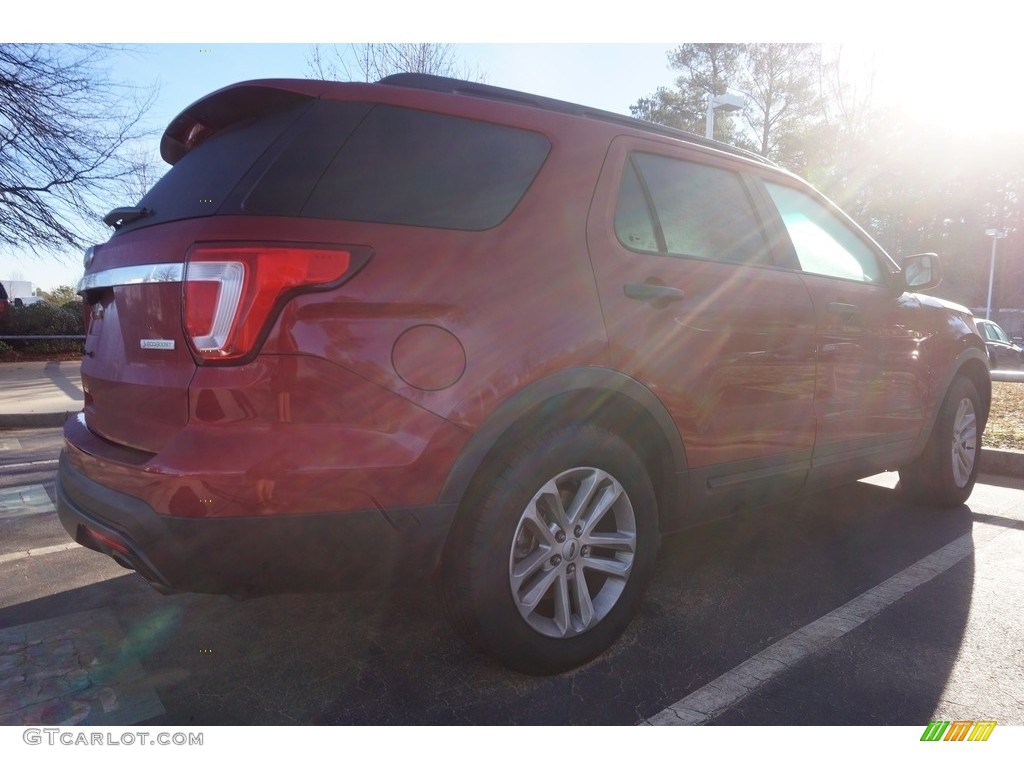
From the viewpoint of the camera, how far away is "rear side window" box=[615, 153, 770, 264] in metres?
2.63

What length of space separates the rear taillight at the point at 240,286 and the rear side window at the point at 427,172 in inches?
6.5

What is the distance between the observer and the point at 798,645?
103 inches

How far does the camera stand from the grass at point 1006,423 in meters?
6.08

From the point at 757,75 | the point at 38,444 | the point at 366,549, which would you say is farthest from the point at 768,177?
the point at 757,75

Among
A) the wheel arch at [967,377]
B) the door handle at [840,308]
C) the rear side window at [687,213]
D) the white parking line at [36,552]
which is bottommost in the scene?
the white parking line at [36,552]

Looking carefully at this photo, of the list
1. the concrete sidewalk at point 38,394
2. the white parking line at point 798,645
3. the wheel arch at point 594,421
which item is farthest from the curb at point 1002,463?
the concrete sidewalk at point 38,394

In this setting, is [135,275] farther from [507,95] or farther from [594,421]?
[594,421]

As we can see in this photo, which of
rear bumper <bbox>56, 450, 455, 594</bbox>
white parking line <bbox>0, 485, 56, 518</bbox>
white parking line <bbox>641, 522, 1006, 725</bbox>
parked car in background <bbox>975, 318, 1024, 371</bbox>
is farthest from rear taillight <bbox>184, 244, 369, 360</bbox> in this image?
parked car in background <bbox>975, 318, 1024, 371</bbox>

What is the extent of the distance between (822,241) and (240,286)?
293 centimetres

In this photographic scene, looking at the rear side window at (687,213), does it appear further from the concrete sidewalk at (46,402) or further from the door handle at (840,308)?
the concrete sidewalk at (46,402)

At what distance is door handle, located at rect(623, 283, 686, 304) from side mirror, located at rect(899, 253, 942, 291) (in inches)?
81.5

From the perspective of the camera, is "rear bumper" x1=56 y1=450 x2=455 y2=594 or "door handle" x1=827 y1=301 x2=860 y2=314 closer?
"rear bumper" x1=56 y1=450 x2=455 y2=594

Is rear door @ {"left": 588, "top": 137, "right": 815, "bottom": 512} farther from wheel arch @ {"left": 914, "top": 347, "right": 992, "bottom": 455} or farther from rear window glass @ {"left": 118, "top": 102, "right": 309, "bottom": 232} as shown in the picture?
wheel arch @ {"left": 914, "top": 347, "right": 992, "bottom": 455}
